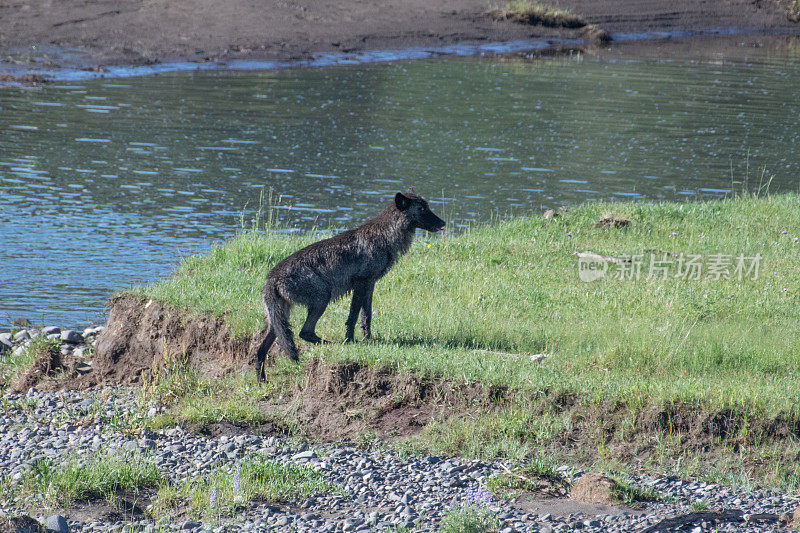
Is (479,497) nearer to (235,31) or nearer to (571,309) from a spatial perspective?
(571,309)

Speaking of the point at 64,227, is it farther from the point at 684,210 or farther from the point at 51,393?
the point at 684,210

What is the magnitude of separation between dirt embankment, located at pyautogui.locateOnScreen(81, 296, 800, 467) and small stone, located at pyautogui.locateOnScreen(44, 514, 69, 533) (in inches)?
91.9

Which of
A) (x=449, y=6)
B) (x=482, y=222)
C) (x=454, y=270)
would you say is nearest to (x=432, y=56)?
(x=449, y=6)

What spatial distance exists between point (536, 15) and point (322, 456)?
3977 centimetres

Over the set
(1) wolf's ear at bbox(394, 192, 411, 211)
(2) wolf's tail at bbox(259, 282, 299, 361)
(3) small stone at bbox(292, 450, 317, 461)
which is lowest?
(3) small stone at bbox(292, 450, 317, 461)

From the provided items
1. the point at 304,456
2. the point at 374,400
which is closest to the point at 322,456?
the point at 304,456

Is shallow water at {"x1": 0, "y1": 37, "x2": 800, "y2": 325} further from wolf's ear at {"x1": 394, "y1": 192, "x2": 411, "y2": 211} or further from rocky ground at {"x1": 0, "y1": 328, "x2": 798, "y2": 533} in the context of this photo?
wolf's ear at {"x1": 394, "y1": 192, "x2": 411, "y2": 211}

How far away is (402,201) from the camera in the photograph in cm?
922

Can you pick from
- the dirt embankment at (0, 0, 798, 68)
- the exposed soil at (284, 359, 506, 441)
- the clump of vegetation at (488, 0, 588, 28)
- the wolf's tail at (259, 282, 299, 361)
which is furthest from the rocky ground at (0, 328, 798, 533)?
the clump of vegetation at (488, 0, 588, 28)

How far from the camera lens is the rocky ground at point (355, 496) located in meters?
6.58

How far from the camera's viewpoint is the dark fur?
28.8 feet

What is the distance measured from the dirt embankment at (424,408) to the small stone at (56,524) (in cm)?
234

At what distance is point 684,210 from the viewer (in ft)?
49.2

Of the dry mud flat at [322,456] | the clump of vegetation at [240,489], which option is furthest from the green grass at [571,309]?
the clump of vegetation at [240,489]
